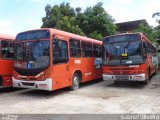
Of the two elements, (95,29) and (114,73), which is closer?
(114,73)

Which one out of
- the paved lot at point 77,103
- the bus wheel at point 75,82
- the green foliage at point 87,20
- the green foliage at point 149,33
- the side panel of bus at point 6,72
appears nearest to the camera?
the paved lot at point 77,103

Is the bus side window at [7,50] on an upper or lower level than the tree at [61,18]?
lower

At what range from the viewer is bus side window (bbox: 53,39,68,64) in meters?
11.1

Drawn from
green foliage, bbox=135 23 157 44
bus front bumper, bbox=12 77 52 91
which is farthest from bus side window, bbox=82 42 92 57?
green foliage, bbox=135 23 157 44

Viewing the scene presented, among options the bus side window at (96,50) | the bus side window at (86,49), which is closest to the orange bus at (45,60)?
the bus side window at (86,49)

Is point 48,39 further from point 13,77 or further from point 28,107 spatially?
point 28,107

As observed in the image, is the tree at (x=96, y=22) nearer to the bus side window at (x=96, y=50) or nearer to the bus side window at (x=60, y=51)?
the bus side window at (x=96, y=50)

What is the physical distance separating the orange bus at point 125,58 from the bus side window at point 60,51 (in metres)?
3.03

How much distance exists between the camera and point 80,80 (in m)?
13.8

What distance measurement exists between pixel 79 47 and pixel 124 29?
103 feet

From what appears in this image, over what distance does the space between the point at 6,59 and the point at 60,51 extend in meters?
2.62

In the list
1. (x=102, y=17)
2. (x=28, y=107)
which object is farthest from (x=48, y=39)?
(x=102, y=17)

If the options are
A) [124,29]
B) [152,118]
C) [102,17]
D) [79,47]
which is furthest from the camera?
[124,29]

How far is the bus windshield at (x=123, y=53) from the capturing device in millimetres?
13414
